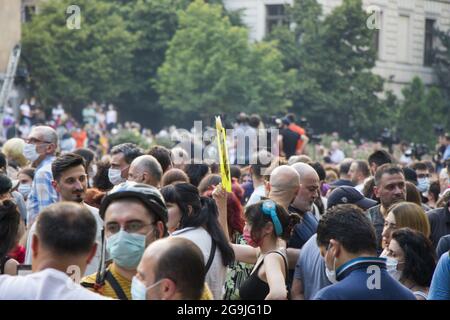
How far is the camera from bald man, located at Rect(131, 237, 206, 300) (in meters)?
4.44

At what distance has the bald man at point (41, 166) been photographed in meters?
9.09

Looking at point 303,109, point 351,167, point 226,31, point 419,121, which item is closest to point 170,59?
point 226,31

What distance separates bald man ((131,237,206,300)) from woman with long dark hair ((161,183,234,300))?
2.05m

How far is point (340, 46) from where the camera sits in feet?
142

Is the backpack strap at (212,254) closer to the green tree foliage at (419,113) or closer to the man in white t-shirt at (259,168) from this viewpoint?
the man in white t-shirt at (259,168)

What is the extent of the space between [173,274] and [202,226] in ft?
7.63

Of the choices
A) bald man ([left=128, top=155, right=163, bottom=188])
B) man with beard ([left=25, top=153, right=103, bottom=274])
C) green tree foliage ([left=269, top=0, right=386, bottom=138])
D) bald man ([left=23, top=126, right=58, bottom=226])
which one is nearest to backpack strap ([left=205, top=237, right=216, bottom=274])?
bald man ([left=128, top=155, right=163, bottom=188])

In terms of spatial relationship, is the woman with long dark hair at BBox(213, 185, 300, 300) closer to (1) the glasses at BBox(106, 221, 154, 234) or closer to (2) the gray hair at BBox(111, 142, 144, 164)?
(1) the glasses at BBox(106, 221, 154, 234)

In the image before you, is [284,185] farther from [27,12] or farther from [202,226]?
[27,12]

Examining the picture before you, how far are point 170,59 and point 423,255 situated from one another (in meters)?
41.5

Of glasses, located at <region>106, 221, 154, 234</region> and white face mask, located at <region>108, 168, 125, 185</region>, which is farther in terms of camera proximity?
white face mask, located at <region>108, 168, 125, 185</region>

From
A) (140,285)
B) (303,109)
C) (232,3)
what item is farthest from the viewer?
(232,3)

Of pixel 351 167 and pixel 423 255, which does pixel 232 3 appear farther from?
pixel 423 255

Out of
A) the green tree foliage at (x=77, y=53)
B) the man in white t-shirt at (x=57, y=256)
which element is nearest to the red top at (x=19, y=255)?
the man in white t-shirt at (x=57, y=256)
